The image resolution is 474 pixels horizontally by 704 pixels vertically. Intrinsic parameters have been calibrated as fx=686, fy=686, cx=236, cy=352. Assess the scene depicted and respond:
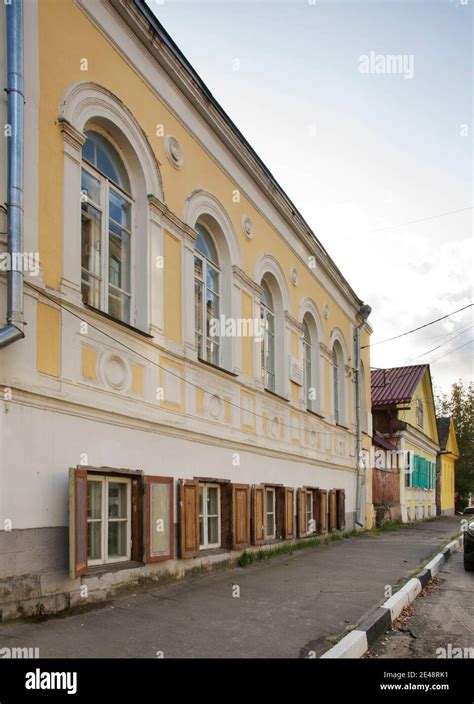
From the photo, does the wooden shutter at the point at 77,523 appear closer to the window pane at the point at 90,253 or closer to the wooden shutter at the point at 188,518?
the window pane at the point at 90,253

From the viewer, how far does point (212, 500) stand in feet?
36.1

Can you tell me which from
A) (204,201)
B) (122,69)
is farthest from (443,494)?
(122,69)

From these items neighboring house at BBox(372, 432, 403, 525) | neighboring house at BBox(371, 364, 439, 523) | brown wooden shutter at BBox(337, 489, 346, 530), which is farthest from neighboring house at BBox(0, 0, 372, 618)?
neighboring house at BBox(371, 364, 439, 523)

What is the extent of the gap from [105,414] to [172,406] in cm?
176

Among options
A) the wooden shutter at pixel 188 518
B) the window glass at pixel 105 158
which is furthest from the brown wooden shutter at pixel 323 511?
the window glass at pixel 105 158

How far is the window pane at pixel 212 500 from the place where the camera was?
35.9 feet

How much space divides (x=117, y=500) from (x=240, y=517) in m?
3.50

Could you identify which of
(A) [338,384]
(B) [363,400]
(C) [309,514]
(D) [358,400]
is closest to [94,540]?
(C) [309,514]

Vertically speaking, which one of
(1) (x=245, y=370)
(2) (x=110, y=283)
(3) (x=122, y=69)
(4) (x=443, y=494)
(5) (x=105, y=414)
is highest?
(3) (x=122, y=69)

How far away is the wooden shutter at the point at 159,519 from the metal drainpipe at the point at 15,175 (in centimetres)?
308

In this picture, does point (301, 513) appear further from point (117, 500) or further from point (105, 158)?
Answer: point (105, 158)

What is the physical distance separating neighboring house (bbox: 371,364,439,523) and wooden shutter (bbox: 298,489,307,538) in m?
14.1
